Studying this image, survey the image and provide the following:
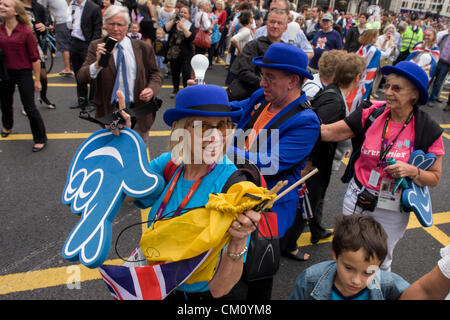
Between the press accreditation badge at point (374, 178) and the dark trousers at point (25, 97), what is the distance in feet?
14.6

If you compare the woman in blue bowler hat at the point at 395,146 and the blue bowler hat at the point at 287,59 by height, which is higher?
the blue bowler hat at the point at 287,59

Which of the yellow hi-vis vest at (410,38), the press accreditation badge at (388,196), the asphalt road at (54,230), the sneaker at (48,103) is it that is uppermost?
the yellow hi-vis vest at (410,38)

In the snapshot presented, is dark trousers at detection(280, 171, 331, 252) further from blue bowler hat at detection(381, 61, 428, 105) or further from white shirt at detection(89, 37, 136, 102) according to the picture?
white shirt at detection(89, 37, 136, 102)

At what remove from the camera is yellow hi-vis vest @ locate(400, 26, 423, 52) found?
9.56 metres

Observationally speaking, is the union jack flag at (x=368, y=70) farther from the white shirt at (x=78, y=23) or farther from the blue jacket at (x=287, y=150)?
the white shirt at (x=78, y=23)

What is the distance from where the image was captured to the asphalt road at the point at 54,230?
2.79 metres

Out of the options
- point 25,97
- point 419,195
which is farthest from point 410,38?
point 25,97

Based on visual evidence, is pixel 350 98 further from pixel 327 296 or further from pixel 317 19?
pixel 317 19

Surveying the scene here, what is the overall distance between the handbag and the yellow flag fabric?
0.20 m

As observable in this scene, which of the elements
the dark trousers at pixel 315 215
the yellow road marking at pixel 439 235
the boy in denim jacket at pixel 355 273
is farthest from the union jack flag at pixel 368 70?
the boy in denim jacket at pixel 355 273

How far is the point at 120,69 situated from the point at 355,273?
2.95 meters

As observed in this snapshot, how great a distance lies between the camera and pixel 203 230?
1.26 metres

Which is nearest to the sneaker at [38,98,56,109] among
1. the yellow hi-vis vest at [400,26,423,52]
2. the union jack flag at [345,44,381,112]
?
the union jack flag at [345,44,381,112]

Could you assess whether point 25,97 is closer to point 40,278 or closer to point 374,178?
point 40,278
